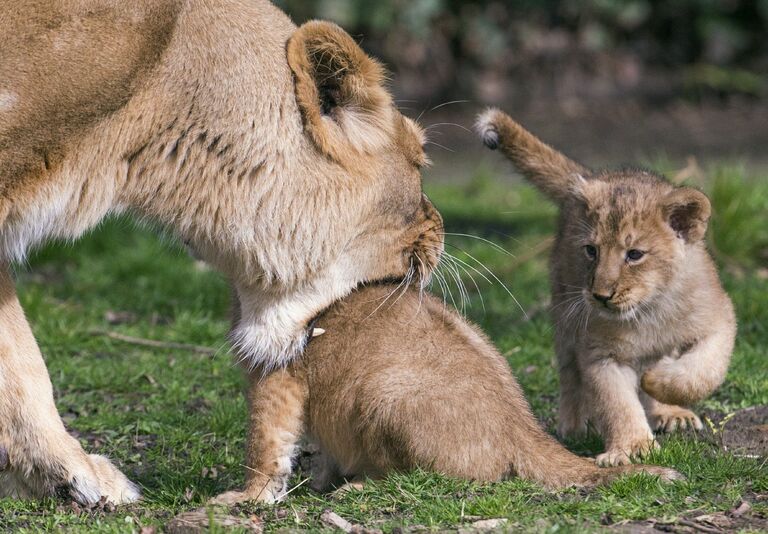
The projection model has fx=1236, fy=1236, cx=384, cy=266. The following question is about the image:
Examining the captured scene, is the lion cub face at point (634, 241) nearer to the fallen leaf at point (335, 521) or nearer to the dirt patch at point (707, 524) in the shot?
the dirt patch at point (707, 524)

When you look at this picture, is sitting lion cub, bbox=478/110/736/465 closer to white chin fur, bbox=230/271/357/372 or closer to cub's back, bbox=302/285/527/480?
cub's back, bbox=302/285/527/480

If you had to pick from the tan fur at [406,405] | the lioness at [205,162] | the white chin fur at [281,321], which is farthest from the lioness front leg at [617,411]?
the white chin fur at [281,321]

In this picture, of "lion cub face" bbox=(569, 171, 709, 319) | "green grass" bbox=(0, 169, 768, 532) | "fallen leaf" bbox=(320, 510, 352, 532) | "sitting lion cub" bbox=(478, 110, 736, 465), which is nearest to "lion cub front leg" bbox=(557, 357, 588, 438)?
"sitting lion cub" bbox=(478, 110, 736, 465)

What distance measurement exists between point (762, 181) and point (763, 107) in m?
5.27

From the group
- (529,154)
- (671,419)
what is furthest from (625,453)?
(529,154)

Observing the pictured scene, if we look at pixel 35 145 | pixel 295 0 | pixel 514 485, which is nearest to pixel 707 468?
pixel 514 485

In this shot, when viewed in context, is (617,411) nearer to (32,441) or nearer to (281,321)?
(281,321)

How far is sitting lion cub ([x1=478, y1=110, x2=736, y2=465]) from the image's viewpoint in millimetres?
4949

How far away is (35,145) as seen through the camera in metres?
3.96

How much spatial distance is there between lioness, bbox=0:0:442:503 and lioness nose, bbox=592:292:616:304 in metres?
0.77

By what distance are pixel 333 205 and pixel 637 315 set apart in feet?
4.79

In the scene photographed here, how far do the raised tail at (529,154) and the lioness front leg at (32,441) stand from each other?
228cm

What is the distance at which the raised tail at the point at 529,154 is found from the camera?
5715mm

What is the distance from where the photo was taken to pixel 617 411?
4.92 meters
